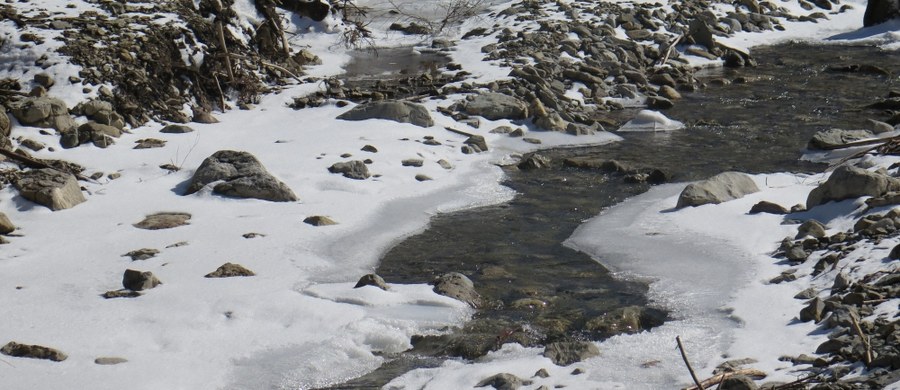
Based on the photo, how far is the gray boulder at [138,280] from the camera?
18.1 feet

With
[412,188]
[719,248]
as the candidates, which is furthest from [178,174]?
[719,248]

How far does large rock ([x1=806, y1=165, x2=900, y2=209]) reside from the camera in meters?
6.31

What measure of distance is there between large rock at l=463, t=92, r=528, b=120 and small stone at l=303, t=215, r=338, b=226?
3.60 meters

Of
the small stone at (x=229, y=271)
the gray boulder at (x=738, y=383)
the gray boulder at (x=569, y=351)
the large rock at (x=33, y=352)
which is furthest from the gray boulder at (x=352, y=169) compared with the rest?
the gray boulder at (x=738, y=383)

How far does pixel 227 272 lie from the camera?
5801 millimetres

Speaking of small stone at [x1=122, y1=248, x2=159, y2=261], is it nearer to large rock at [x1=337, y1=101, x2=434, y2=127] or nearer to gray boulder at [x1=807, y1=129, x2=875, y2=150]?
large rock at [x1=337, y1=101, x2=434, y2=127]

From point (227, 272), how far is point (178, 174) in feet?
7.21

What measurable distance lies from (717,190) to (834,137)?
242cm

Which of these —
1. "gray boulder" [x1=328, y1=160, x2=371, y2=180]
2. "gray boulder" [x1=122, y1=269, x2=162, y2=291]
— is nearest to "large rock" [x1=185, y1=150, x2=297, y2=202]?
"gray boulder" [x1=328, y1=160, x2=371, y2=180]

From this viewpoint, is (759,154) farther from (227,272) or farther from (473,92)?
(227,272)

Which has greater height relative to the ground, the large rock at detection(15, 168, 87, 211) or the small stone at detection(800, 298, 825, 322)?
the small stone at detection(800, 298, 825, 322)

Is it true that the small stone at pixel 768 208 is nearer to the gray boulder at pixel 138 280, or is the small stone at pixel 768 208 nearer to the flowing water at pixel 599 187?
the flowing water at pixel 599 187

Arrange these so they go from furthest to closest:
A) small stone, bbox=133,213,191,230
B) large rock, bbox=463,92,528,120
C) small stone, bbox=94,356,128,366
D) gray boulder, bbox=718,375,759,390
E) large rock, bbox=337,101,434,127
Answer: large rock, bbox=463,92,528,120 < large rock, bbox=337,101,434,127 < small stone, bbox=133,213,191,230 < small stone, bbox=94,356,128,366 < gray boulder, bbox=718,375,759,390

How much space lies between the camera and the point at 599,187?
823cm
